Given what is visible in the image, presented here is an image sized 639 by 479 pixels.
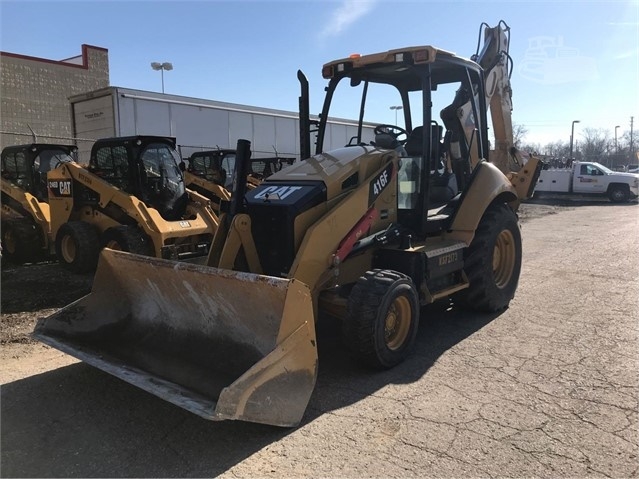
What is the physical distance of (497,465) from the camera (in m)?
2.98

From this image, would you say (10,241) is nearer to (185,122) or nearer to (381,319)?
(185,122)

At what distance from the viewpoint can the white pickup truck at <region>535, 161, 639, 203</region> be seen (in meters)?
22.6

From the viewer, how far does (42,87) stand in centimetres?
2438

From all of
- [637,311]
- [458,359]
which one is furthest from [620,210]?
[458,359]

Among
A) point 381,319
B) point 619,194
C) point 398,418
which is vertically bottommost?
point 398,418

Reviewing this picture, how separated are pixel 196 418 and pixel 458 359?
2.39m

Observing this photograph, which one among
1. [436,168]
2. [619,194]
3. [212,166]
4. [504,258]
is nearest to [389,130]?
[436,168]

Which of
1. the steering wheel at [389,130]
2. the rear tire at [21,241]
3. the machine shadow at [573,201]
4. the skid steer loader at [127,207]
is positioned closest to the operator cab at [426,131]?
the steering wheel at [389,130]

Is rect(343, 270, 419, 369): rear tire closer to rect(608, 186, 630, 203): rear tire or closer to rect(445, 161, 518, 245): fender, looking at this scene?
rect(445, 161, 518, 245): fender

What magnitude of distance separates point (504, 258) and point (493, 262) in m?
0.41

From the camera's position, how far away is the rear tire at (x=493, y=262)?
5.69 m

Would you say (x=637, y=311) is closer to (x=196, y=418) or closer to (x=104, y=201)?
(x=196, y=418)

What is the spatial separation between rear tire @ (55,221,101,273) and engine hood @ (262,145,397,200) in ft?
16.3

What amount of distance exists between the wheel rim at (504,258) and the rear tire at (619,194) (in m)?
19.7
